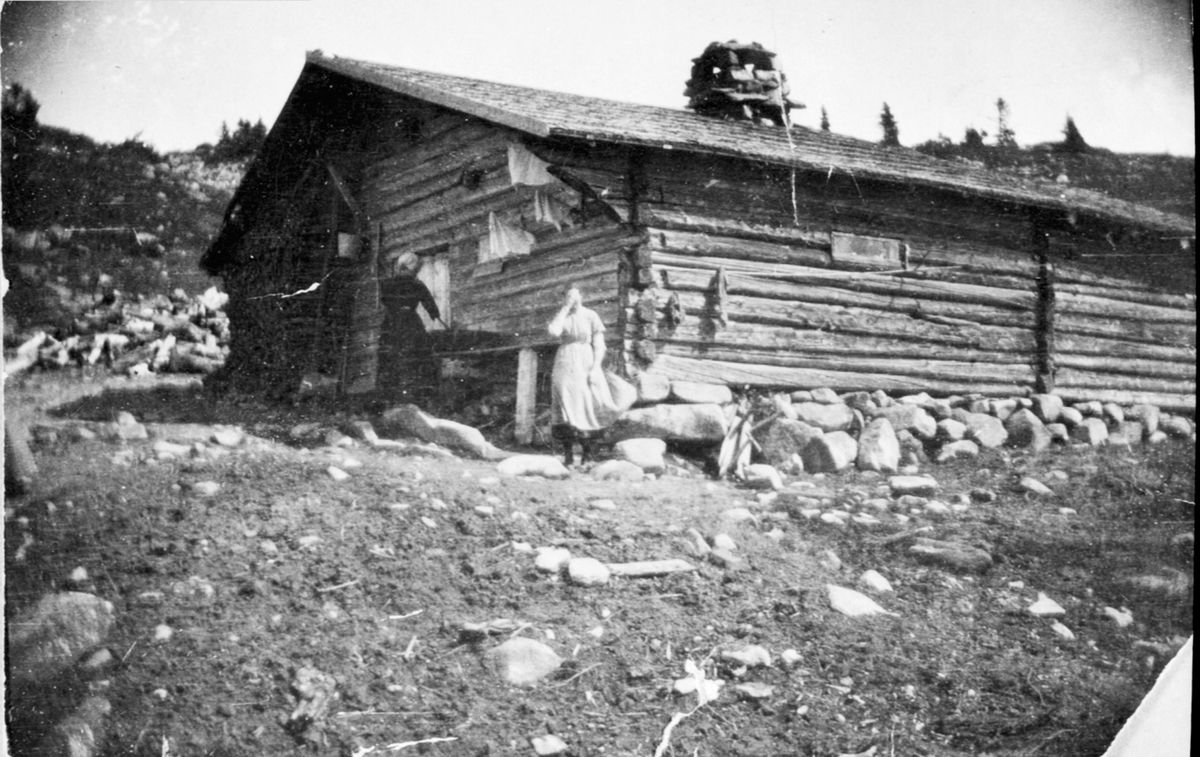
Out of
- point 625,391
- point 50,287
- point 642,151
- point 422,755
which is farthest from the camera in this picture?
point 642,151

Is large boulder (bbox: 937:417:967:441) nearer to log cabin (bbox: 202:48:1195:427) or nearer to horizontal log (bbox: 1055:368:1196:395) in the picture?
log cabin (bbox: 202:48:1195:427)

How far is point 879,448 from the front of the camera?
2.59 m

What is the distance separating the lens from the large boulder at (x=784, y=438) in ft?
8.10

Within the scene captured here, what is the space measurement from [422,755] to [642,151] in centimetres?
185

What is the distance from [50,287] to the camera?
2.17 meters

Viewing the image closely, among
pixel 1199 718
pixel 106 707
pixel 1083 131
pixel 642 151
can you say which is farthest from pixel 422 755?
pixel 1083 131

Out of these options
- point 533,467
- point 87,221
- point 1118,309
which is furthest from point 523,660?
point 1118,309

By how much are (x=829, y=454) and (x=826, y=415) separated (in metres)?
0.14

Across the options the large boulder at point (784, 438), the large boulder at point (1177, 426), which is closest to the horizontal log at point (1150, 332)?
the large boulder at point (1177, 426)

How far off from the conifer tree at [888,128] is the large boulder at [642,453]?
1257mm

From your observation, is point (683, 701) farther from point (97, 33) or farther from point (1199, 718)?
point (97, 33)

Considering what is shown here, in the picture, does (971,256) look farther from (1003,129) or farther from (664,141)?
(664,141)

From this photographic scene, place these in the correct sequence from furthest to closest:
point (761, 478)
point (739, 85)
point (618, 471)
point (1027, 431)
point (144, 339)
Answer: point (739, 85)
point (1027, 431)
point (761, 478)
point (618, 471)
point (144, 339)

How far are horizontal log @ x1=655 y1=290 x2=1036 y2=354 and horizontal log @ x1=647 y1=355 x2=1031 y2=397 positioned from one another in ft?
0.45
